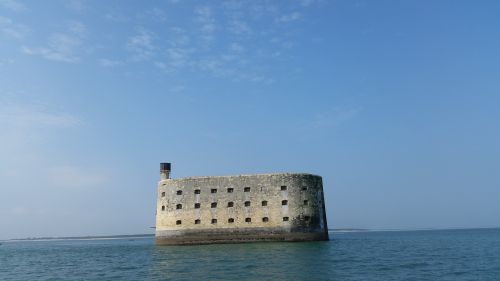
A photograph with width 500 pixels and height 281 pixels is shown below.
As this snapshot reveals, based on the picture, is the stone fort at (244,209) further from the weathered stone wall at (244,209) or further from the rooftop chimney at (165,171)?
the rooftop chimney at (165,171)

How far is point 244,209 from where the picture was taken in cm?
3566

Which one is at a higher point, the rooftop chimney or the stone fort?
the rooftop chimney

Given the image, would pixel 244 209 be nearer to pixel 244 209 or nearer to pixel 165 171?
pixel 244 209

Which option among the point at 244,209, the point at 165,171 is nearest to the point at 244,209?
the point at 244,209

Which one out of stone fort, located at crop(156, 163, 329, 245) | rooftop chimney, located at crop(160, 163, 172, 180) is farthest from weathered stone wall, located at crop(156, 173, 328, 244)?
rooftop chimney, located at crop(160, 163, 172, 180)

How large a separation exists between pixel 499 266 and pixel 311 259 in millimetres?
8924

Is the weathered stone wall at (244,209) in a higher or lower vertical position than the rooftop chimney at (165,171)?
lower

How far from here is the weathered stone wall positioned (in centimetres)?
3500

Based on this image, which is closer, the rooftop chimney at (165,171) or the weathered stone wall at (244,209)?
the weathered stone wall at (244,209)

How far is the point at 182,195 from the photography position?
36875mm

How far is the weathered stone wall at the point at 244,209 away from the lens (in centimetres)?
3500

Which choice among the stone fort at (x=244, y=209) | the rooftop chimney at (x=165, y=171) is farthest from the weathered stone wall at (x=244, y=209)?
the rooftop chimney at (x=165, y=171)

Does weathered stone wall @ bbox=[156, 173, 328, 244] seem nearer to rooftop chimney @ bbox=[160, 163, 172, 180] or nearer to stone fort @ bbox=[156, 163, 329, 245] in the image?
stone fort @ bbox=[156, 163, 329, 245]

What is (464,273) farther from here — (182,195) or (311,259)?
(182,195)
